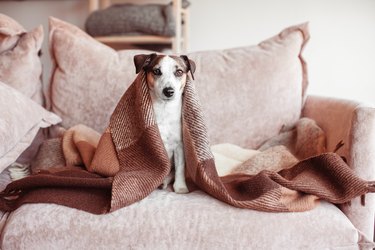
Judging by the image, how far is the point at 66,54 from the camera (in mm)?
1544

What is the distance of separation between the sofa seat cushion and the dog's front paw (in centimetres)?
15

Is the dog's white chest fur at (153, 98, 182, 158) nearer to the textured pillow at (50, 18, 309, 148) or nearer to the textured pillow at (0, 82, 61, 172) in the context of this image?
the textured pillow at (50, 18, 309, 148)

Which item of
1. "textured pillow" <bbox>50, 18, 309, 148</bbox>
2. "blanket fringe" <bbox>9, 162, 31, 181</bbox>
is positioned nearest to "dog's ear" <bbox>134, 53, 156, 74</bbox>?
"textured pillow" <bbox>50, 18, 309, 148</bbox>

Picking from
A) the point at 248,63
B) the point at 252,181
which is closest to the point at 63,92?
the point at 248,63

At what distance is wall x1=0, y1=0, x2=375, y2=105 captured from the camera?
2.21 m

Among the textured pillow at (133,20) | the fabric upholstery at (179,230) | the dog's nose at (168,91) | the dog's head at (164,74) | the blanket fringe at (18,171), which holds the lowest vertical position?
the blanket fringe at (18,171)

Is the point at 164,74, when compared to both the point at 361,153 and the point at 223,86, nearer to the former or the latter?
the point at 223,86

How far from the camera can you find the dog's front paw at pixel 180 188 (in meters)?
1.13

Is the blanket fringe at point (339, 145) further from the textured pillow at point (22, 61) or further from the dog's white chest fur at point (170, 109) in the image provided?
the textured pillow at point (22, 61)

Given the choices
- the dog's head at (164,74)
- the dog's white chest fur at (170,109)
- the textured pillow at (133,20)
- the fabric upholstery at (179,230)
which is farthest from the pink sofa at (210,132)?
the textured pillow at (133,20)

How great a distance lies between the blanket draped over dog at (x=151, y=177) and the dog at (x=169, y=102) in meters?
0.03

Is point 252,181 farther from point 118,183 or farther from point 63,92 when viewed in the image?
point 63,92

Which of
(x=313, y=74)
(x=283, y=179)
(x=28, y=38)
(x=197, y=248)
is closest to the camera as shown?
(x=197, y=248)

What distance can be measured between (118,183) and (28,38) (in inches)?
31.7
